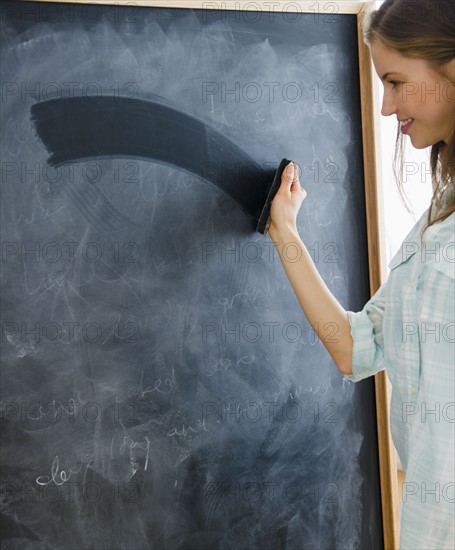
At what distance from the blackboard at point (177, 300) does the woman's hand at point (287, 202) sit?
78 mm

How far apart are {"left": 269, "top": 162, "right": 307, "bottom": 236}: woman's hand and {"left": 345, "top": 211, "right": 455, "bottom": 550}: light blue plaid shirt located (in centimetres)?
32

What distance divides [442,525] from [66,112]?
42.9 inches

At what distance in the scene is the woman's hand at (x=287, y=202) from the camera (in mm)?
1294

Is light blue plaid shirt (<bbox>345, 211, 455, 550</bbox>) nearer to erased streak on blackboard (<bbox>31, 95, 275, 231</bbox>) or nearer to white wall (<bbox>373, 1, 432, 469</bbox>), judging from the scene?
white wall (<bbox>373, 1, 432, 469</bbox>)

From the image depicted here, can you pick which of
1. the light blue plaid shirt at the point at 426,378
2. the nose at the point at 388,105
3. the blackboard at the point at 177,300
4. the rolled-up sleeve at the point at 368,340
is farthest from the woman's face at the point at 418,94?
the blackboard at the point at 177,300

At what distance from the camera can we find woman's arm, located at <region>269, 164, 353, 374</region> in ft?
3.71

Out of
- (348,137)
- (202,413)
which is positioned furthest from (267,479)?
(348,137)

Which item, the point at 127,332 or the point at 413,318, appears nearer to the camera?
the point at 413,318

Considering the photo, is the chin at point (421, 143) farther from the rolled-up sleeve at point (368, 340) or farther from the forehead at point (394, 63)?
the rolled-up sleeve at point (368, 340)

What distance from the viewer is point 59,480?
1.30 meters

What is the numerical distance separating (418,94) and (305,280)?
0.41m

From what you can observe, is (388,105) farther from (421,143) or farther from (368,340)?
(368,340)

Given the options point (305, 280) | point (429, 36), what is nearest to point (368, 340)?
point (305, 280)

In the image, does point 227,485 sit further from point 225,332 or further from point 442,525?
point 442,525
